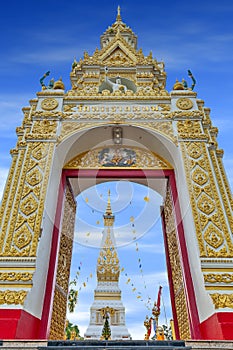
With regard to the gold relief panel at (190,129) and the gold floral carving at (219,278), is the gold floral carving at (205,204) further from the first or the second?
the gold floral carving at (219,278)

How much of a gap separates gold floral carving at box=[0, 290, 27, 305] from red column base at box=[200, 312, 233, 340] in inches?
139

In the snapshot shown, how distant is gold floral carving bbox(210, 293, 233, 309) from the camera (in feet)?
17.0

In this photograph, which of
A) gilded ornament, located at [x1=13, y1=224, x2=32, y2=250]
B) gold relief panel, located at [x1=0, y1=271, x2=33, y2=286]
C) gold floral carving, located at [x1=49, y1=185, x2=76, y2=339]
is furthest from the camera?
gold floral carving, located at [x1=49, y1=185, x2=76, y2=339]

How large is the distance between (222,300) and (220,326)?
47 cm

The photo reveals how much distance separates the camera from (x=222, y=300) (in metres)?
5.24

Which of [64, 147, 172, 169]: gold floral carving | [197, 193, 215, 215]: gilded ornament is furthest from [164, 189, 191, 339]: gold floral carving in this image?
[197, 193, 215, 215]: gilded ornament

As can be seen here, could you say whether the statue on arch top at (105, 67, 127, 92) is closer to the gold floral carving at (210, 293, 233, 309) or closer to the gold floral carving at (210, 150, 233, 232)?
the gold floral carving at (210, 150, 233, 232)

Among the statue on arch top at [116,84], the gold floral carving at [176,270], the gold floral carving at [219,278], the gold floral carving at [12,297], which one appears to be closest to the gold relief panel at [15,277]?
the gold floral carving at [12,297]

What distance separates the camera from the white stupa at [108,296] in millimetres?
13728

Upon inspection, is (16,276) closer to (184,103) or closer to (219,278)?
(219,278)

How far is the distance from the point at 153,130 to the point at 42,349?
19.8 ft

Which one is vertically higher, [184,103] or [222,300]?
[184,103]

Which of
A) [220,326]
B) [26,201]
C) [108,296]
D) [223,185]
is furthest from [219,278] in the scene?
[108,296]

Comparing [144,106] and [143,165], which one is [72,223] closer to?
[143,165]
